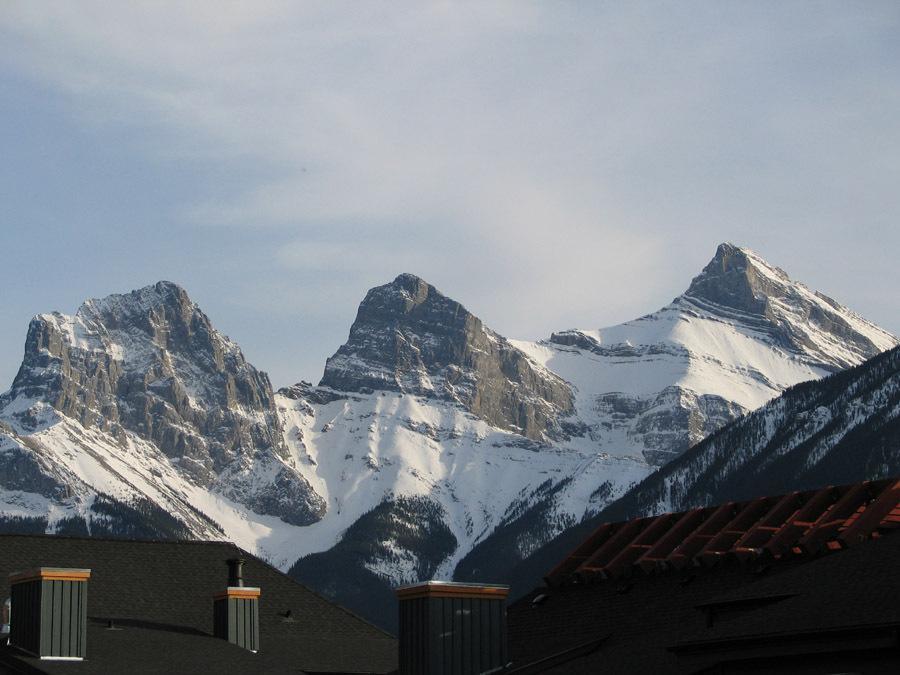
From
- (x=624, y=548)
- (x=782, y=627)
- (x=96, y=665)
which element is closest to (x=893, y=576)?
(x=782, y=627)

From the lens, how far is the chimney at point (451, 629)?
4491 centimetres

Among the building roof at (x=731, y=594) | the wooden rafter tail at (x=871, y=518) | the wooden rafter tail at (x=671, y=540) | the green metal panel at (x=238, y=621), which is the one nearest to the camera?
the building roof at (x=731, y=594)

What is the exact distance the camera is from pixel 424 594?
4509 cm

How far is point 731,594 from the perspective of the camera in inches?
1454

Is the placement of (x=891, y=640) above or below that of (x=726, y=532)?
below

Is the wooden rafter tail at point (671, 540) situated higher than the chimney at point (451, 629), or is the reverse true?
the wooden rafter tail at point (671, 540)

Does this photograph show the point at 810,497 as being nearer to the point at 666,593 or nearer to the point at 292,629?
the point at 666,593

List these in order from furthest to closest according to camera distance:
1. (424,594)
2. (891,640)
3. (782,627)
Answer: (424,594) < (782,627) < (891,640)

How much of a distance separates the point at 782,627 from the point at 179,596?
3497cm

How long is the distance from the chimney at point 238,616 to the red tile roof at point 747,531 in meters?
13.5

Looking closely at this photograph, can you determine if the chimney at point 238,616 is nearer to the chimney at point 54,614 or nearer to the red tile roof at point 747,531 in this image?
the chimney at point 54,614

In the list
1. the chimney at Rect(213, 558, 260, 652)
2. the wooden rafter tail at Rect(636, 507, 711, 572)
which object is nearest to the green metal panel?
the chimney at Rect(213, 558, 260, 652)

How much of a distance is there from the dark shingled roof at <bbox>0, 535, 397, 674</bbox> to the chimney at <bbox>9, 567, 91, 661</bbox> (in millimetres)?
737

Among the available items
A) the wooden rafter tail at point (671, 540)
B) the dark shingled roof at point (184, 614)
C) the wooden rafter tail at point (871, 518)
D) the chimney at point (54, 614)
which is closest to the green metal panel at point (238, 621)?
the dark shingled roof at point (184, 614)
